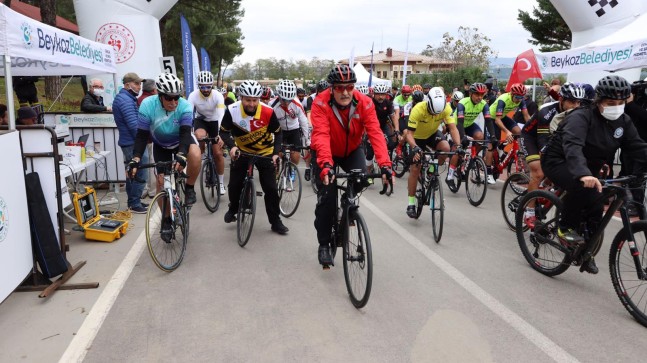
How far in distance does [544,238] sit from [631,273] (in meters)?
0.93

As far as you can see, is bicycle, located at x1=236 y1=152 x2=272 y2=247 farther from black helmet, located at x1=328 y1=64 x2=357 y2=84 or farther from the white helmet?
the white helmet

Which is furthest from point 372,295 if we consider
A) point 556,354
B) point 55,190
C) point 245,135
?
point 55,190

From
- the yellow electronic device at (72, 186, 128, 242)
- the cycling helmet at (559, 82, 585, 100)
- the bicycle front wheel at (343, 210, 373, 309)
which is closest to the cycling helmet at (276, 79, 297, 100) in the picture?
the yellow electronic device at (72, 186, 128, 242)

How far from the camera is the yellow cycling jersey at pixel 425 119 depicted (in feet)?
22.6

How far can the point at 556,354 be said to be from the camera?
3311mm

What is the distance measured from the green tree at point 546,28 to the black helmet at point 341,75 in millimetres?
30749

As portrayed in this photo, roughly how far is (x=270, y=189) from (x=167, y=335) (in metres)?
2.83

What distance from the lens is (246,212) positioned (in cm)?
590

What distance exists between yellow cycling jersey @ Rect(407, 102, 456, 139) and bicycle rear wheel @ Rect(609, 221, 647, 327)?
11.3 feet

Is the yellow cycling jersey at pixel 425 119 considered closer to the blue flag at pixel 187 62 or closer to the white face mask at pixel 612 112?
the white face mask at pixel 612 112

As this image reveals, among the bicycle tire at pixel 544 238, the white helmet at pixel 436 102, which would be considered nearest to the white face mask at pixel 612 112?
the bicycle tire at pixel 544 238

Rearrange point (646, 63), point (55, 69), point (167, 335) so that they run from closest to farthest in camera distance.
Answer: point (167, 335) < point (646, 63) < point (55, 69)

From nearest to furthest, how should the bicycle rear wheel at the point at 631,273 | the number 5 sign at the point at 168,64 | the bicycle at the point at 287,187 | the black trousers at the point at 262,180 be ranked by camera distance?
the bicycle rear wheel at the point at 631,273, the black trousers at the point at 262,180, the bicycle at the point at 287,187, the number 5 sign at the point at 168,64

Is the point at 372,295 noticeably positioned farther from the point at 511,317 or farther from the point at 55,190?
the point at 55,190
